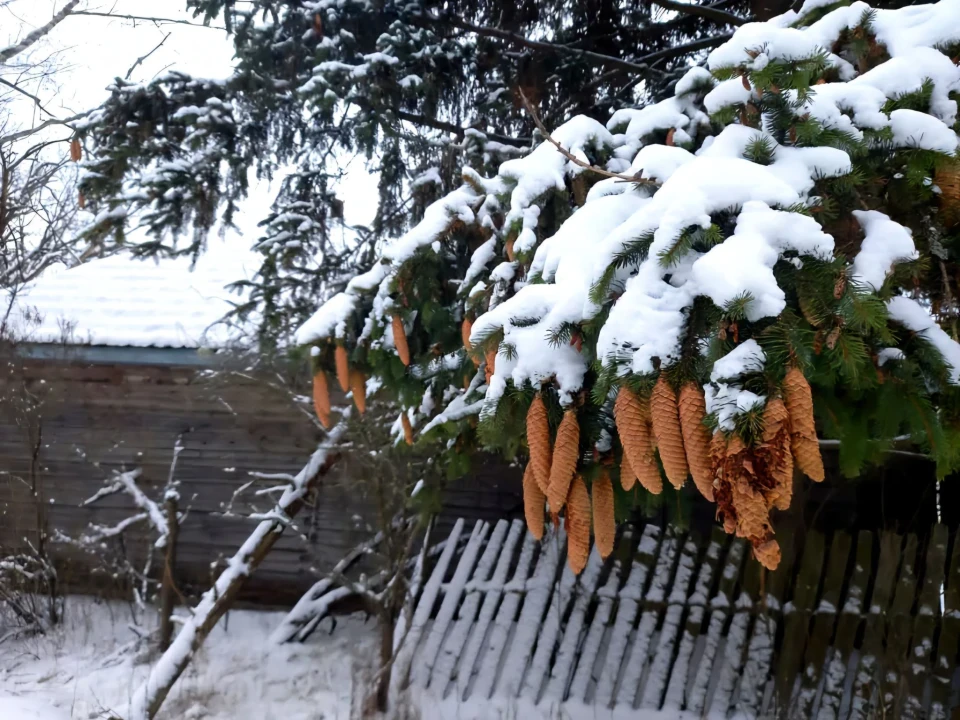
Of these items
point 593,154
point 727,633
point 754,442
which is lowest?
point 727,633

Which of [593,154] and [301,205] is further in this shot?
[301,205]

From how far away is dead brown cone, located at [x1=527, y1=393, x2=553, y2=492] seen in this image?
63.8 inches

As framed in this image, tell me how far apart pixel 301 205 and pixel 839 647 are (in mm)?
4072

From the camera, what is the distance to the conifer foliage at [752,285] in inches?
52.2

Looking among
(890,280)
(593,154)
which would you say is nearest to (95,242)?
(593,154)

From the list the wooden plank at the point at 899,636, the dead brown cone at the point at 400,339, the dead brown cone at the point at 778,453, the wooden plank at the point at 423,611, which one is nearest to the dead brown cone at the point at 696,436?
the dead brown cone at the point at 778,453

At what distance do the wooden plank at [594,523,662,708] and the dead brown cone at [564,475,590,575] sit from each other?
2755mm

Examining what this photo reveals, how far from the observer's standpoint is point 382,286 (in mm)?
3041

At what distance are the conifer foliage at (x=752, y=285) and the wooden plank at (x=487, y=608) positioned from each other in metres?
2.13

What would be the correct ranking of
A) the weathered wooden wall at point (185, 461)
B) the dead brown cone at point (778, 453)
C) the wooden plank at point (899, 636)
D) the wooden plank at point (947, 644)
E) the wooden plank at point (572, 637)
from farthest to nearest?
the weathered wooden wall at point (185, 461)
the wooden plank at point (572, 637)
the wooden plank at point (947, 644)
the wooden plank at point (899, 636)
the dead brown cone at point (778, 453)

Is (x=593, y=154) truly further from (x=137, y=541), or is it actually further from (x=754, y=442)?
(x=137, y=541)

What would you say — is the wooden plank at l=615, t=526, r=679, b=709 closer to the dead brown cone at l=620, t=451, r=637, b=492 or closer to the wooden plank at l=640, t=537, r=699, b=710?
the wooden plank at l=640, t=537, r=699, b=710

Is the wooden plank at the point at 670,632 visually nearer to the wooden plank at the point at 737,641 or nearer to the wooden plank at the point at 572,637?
the wooden plank at the point at 737,641

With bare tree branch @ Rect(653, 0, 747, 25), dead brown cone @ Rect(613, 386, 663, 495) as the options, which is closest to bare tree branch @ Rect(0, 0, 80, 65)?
bare tree branch @ Rect(653, 0, 747, 25)
